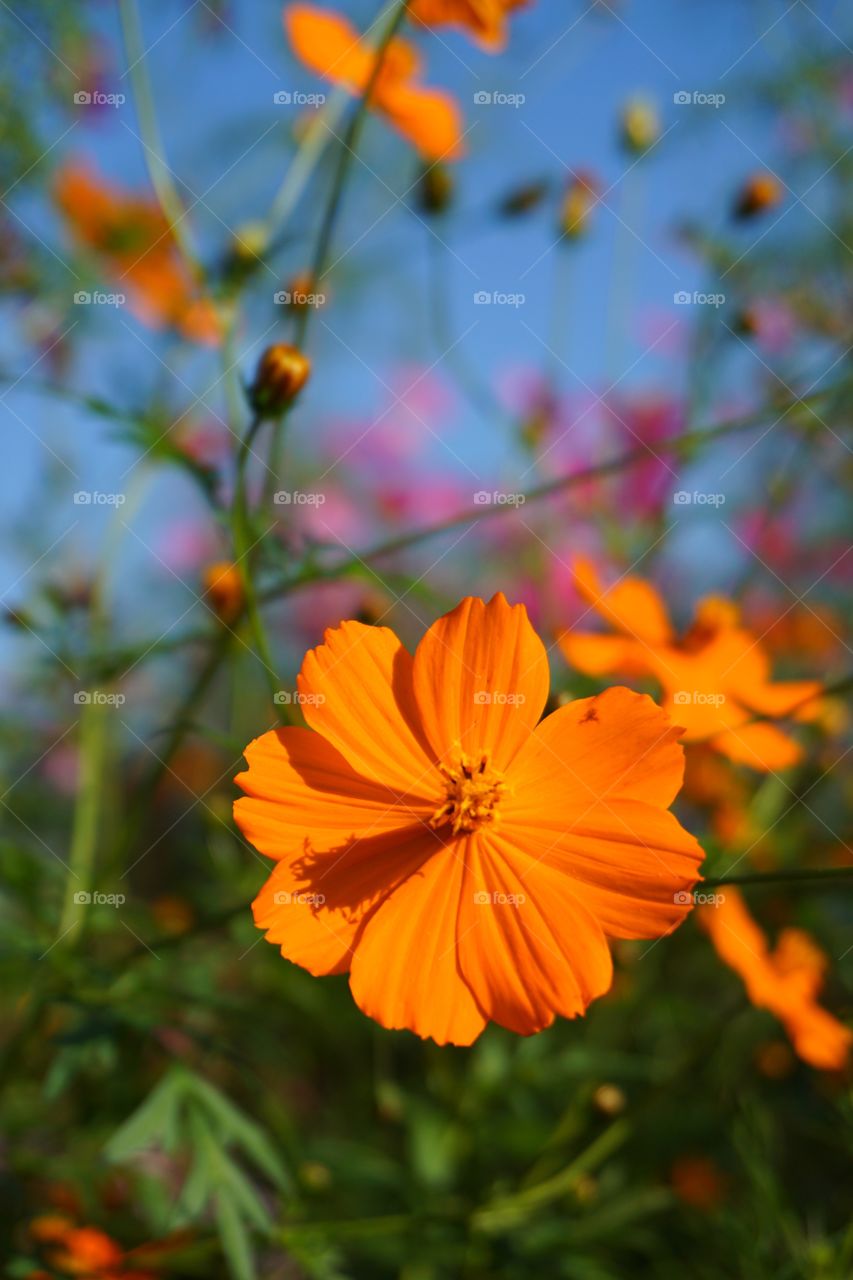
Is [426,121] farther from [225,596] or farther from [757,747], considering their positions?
[757,747]

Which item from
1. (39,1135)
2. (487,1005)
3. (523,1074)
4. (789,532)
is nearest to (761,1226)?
(523,1074)

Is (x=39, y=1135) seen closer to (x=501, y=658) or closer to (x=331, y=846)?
(x=331, y=846)

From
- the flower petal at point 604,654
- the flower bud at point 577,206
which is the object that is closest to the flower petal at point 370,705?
the flower petal at point 604,654

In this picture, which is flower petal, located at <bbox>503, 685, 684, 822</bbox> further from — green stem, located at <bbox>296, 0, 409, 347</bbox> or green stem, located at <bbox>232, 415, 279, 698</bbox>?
green stem, located at <bbox>296, 0, 409, 347</bbox>

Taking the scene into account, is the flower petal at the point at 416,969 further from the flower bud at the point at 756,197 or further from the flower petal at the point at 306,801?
the flower bud at the point at 756,197

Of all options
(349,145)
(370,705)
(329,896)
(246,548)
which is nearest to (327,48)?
(349,145)

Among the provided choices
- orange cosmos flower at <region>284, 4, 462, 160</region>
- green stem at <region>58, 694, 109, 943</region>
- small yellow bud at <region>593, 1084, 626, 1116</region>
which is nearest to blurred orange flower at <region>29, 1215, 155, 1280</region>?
green stem at <region>58, 694, 109, 943</region>
